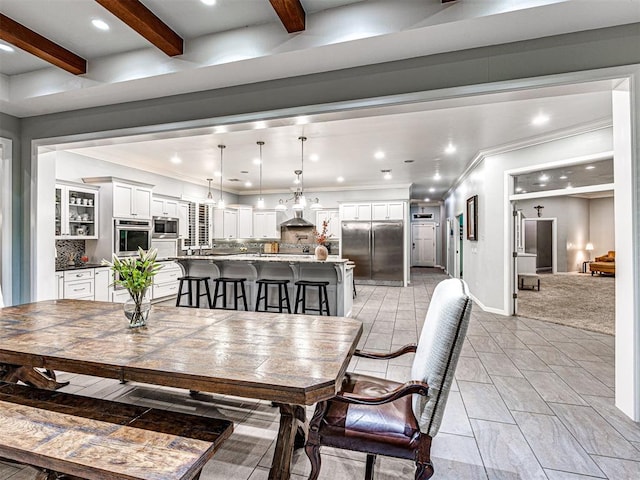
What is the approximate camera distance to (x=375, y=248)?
8602mm

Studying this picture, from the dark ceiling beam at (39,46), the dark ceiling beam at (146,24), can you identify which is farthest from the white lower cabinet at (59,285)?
the dark ceiling beam at (146,24)

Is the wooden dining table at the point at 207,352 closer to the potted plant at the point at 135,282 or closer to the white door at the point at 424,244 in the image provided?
the potted plant at the point at 135,282

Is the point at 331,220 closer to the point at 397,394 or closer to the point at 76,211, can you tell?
the point at 76,211

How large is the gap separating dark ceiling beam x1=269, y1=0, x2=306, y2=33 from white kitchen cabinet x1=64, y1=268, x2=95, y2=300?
15.0ft

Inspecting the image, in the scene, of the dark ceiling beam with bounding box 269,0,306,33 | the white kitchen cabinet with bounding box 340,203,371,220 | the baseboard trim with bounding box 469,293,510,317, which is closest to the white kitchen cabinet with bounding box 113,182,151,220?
the dark ceiling beam with bounding box 269,0,306,33

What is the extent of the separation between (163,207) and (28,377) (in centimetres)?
483

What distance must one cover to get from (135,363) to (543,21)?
304 centimetres

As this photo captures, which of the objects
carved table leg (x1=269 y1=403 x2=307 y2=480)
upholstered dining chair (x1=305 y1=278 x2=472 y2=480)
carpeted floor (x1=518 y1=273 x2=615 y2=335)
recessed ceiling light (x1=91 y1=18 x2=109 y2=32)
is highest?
recessed ceiling light (x1=91 y1=18 x2=109 y2=32)

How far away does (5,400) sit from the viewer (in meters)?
1.58

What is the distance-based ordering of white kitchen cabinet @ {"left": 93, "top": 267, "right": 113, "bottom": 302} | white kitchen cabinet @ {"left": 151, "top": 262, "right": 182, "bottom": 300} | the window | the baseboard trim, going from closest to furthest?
1. white kitchen cabinet @ {"left": 93, "top": 267, "right": 113, "bottom": 302}
2. the baseboard trim
3. white kitchen cabinet @ {"left": 151, "top": 262, "right": 182, "bottom": 300}
4. the window

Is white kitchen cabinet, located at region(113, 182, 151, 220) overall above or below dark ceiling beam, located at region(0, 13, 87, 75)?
below

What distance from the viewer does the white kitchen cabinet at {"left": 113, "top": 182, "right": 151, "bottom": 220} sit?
5.47m

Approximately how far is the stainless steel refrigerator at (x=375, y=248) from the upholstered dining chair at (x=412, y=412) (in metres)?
7.06

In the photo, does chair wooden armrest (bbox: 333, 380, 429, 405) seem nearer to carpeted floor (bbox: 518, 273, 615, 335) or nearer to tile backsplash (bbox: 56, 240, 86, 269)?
carpeted floor (bbox: 518, 273, 615, 335)
